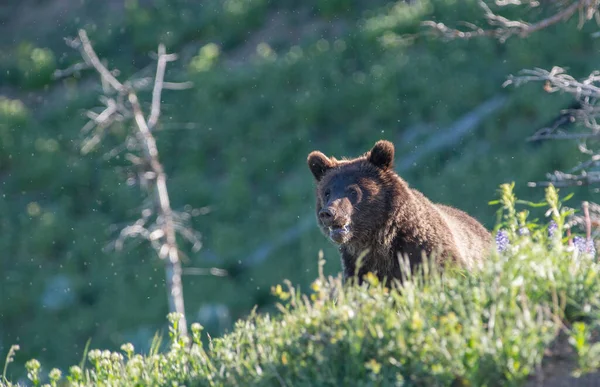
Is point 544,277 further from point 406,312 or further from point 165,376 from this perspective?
point 165,376

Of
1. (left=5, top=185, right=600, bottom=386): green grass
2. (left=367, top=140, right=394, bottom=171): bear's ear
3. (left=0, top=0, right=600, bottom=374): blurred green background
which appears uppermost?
(left=5, top=185, right=600, bottom=386): green grass

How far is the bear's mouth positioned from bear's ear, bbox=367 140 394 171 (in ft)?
2.49

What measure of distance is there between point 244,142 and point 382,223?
13.6 meters

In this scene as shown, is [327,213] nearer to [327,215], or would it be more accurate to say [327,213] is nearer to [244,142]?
[327,215]

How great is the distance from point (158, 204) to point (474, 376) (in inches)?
422

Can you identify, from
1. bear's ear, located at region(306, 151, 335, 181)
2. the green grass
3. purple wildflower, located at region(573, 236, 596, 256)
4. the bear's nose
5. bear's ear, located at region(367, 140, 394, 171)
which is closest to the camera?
the green grass

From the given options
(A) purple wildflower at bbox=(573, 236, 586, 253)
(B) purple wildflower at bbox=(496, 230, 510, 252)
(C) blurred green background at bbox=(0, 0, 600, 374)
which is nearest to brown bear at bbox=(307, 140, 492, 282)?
(B) purple wildflower at bbox=(496, 230, 510, 252)

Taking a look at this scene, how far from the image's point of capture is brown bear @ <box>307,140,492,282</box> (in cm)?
690

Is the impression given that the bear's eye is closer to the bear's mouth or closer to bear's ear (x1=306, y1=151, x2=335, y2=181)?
the bear's mouth

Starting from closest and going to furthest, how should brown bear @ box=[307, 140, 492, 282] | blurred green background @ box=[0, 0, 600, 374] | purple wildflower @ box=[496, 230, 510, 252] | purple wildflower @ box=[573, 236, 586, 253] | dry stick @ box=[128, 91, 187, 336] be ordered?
purple wildflower @ box=[573, 236, 586, 253]
purple wildflower @ box=[496, 230, 510, 252]
brown bear @ box=[307, 140, 492, 282]
dry stick @ box=[128, 91, 187, 336]
blurred green background @ box=[0, 0, 600, 374]

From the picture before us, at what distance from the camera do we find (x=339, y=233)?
707 centimetres

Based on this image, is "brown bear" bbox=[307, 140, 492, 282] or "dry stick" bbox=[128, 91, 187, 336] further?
"dry stick" bbox=[128, 91, 187, 336]

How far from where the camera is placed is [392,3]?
2198cm

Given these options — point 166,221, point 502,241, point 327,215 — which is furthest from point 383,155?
point 166,221
